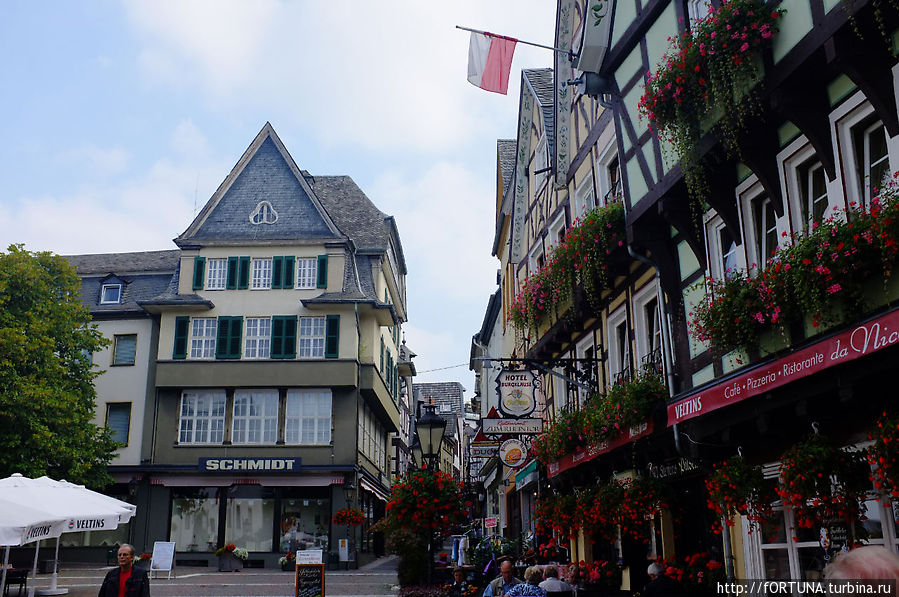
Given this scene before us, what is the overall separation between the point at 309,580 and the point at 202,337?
898 inches

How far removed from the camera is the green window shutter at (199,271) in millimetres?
35531

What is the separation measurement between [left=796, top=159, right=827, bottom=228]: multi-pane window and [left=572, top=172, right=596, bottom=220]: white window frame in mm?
7627

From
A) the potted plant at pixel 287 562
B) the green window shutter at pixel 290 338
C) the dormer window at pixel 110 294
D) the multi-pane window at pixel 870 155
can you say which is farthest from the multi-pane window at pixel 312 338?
the multi-pane window at pixel 870 155

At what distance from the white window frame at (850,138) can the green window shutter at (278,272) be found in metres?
29.1

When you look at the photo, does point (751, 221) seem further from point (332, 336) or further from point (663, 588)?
point (332, 336)

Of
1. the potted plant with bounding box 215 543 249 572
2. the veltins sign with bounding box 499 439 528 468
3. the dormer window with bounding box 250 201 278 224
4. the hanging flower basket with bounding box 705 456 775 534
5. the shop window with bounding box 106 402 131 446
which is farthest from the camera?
the dormer window with bounding box 250 201 278 224

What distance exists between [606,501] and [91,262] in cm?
3483

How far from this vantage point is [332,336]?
34219mm

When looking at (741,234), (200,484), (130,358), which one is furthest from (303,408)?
(741,234)

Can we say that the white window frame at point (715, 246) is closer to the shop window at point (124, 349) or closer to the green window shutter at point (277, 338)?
the green window shutter at point (277, 338)

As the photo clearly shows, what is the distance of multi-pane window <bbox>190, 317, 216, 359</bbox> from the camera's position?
1364 inches

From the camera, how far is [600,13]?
1433 centimetres

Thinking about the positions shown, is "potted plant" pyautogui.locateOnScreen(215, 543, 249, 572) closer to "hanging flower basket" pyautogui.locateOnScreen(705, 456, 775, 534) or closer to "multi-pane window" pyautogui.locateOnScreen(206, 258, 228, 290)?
"multi-pane window" pyautogui.locateOnScreen(206, 258, 228, 290)

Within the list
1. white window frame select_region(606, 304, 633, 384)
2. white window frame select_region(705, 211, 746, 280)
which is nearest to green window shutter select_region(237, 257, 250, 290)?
white window frame select_region(606, 304, 633, 384)
